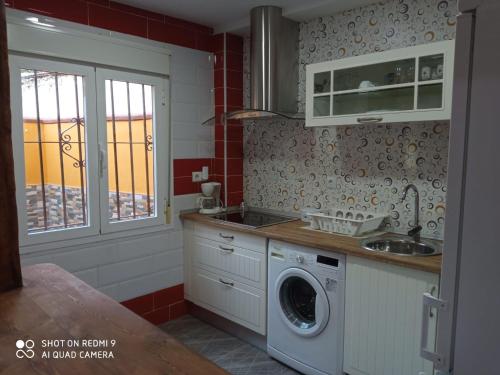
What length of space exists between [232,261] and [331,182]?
94cm

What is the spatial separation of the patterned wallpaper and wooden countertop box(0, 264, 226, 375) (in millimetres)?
1886

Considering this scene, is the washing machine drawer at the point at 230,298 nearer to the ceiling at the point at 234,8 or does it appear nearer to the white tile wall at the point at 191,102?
the white tile wall at the point at 191,102

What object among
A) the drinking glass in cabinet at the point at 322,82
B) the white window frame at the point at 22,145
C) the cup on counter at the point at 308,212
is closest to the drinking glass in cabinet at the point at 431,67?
the drinking glass in cabinet at the point at 322,82

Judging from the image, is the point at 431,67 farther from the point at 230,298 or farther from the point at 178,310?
the point at 178,310

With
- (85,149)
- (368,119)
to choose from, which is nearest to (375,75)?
(368,119)

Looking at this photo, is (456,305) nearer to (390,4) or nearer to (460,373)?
(460,373)

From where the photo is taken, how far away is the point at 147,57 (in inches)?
111

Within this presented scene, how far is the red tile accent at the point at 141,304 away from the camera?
9.46 feet

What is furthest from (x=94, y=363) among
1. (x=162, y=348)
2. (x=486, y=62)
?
(x=486, y=62)

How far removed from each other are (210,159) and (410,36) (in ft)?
5.97

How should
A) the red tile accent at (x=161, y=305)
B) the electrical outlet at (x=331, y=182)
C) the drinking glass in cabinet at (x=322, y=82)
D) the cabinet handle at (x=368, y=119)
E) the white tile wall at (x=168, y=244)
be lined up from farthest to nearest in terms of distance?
the red tile accent at (x=161, y=305)
the electrical outlet at (x=331, y=182)
the white tile wall at (x=168, y=244)
the drinking glass in cabinet at (x=322, y=82)
the cabinet handle at (x=368, y=119)

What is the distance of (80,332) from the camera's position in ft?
3.49

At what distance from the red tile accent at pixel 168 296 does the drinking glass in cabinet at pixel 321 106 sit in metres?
1.83

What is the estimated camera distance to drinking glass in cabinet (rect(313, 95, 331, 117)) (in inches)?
96.8
